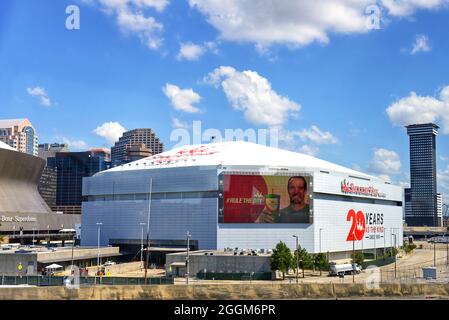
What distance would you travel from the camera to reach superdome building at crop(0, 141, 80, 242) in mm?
135250

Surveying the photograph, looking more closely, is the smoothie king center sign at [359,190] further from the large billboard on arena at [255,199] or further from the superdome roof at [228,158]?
the large billboard on arena at [255,199]

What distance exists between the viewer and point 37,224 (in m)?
153

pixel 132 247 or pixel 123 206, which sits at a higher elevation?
pixel 123 206

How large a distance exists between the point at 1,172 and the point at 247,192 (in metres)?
71.2

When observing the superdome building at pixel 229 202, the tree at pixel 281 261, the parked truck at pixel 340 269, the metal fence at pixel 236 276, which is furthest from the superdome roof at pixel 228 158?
the metal fence at pixel 236 276

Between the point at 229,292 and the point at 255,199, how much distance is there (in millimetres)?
44460

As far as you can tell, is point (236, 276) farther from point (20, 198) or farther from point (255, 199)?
point (20, 198)

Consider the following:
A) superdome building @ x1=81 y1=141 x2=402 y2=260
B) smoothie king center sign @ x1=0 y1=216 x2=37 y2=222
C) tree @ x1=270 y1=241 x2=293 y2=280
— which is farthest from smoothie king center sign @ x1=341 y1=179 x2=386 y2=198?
smoothie king center sign @ x1=0 y1=216 x2=37 y2=222

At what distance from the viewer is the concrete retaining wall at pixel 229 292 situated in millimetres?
47750

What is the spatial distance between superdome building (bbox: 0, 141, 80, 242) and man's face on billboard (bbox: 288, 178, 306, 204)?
71708 mm

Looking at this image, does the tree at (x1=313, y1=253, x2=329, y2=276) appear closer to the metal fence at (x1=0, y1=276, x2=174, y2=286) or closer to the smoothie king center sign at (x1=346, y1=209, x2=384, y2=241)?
the smoothie king center sign at (x1=346, y1=209, x2=384, y2=241)
